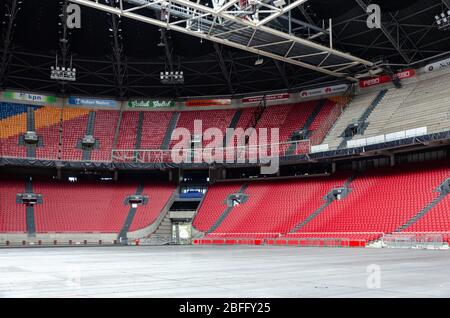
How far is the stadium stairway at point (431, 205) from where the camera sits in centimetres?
3524

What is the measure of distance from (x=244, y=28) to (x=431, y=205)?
722 inches

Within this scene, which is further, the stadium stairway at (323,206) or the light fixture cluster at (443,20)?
the stadium stairway at (323,206)

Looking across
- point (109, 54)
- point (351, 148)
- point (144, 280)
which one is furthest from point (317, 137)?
point (144, 280)

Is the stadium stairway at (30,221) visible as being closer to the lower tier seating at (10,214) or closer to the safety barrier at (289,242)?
the lower tier seating at (10,214)

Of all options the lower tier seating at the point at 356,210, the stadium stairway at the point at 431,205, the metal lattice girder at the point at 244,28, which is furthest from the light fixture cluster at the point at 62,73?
the stadium stairway at the point at 431,205

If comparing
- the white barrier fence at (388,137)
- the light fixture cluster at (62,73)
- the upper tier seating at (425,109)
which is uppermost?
the light fixture cluster at (62,73)

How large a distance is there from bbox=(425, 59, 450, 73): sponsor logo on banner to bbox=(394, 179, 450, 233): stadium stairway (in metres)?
12.3

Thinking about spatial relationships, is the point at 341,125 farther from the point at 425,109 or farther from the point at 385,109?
the point at 425,109

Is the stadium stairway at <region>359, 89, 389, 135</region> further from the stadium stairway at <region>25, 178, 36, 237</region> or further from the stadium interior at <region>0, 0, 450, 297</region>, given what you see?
the stadium stairway at <region>25, 178, 36, 237</region>

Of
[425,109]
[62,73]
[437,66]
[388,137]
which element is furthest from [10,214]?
[437,66]

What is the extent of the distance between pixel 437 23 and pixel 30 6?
32.4 metres

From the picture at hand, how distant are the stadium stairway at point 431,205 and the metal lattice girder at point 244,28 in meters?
13.1

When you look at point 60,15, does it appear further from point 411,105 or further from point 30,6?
point 411,105

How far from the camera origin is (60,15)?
1638 inches
